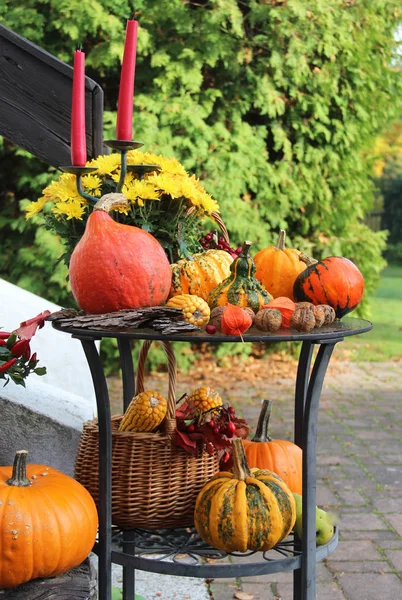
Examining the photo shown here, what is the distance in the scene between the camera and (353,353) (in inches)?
306

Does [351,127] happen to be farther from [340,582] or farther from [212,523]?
[212,523]

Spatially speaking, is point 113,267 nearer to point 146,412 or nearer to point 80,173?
point 80,173

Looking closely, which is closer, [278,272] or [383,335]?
[278,272]

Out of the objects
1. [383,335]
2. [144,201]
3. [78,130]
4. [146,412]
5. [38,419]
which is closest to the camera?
[78,130]

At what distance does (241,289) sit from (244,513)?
0.55m

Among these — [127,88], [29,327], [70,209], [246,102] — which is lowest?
[29,327]

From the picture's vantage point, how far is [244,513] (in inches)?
75.6

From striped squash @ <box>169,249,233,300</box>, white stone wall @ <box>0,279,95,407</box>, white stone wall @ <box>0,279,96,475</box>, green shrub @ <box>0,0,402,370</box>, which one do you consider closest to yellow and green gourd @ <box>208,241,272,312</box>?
striped squash @ <box>169,249,233,300</box>

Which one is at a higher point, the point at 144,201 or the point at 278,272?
the point at 144,201

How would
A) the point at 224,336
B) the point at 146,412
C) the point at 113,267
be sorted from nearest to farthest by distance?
the point at 224,336, the point at 113,267, the point at 146,412

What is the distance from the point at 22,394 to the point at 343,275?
3.83ft

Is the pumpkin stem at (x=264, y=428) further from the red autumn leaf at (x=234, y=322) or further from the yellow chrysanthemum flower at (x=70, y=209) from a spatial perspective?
the yellow chrysanthemum flower at (x=70, y=209)

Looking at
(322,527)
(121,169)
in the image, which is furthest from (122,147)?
(322,527)

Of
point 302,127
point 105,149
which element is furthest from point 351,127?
point 105,149
